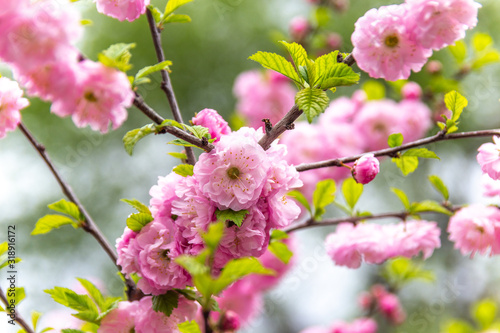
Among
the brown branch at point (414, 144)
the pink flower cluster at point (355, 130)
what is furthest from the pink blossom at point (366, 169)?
the pink flower cluster at point (355, 130)

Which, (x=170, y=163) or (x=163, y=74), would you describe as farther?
(x=170, y=163)

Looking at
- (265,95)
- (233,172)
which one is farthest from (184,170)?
(265,95)

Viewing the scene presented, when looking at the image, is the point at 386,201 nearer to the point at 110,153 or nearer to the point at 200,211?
the point at 110,153

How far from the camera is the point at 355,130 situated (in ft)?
7.06

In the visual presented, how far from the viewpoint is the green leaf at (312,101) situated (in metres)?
0.70

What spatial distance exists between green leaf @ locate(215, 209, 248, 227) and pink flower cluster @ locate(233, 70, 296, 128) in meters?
1.72

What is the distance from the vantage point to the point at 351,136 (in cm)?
212

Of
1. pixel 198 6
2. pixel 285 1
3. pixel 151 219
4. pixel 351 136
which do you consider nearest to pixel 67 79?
pixel 151 219

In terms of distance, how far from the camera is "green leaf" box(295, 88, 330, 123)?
2.31ft

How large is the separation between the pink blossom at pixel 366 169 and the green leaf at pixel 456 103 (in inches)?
8.6

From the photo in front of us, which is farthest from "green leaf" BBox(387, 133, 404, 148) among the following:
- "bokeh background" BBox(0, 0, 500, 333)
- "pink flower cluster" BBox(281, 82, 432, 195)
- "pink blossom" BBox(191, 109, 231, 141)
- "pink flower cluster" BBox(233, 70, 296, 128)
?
"bokeh background" BBox(0, 0, 500, 333)

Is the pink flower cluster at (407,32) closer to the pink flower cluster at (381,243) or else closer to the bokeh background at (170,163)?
the pink flower cluster at (381,243)

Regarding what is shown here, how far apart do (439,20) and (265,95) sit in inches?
67.3

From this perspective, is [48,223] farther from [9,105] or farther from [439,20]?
[439,20]
